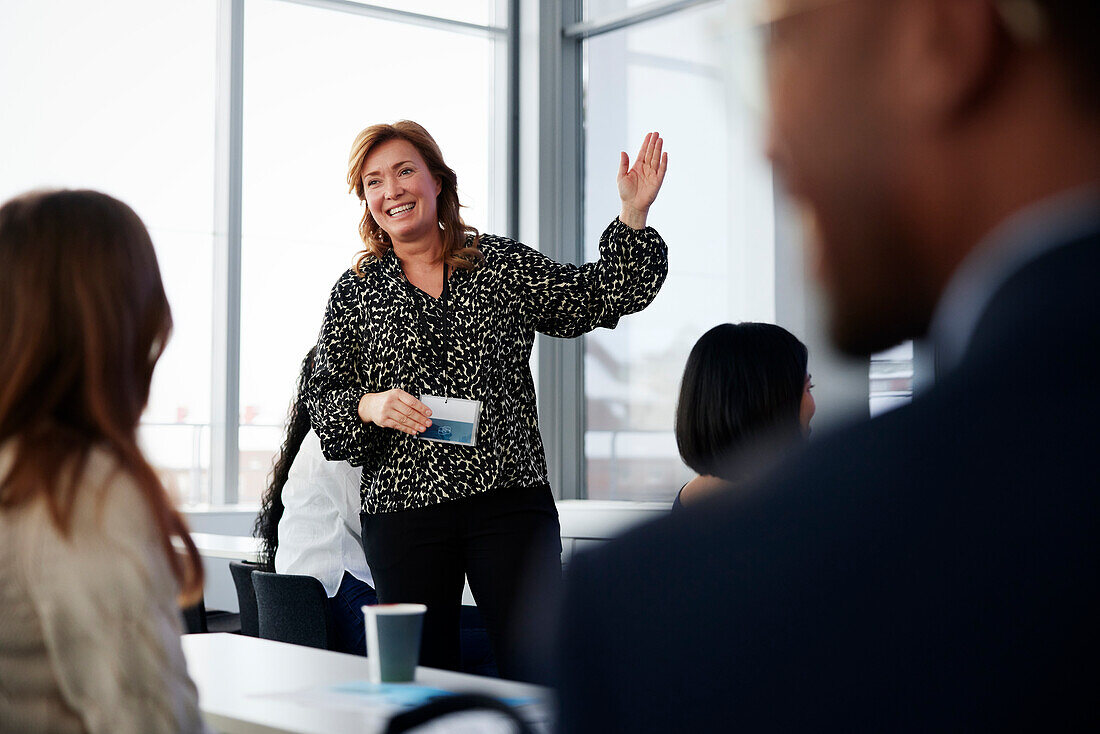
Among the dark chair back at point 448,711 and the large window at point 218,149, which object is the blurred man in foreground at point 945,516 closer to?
the dark chair back at point 448,711

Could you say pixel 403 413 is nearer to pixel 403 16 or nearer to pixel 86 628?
pixel 86 628

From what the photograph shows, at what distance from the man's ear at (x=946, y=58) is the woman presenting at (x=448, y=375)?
2.09m

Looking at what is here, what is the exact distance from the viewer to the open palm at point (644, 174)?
8.54ft

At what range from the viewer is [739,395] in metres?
2.29

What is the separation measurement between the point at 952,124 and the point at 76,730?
42.7 inches

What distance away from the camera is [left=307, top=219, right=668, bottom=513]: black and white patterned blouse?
2523mm

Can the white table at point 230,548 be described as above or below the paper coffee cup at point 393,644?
below

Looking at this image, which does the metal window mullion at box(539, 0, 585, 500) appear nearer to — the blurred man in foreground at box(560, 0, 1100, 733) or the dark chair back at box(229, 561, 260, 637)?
the dark chair back at box(229, 561, 260, 637)

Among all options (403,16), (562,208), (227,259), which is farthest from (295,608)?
(403,16)

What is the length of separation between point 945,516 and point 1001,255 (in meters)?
0.09

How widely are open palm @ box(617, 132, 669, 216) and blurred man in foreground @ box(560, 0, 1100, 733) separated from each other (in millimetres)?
2238

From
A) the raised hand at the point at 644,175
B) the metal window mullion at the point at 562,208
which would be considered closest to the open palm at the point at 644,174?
the raised hand at the point at 644,175

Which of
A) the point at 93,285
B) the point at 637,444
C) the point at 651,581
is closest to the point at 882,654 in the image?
the point at 651,581

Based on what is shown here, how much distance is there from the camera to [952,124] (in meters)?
0.38
